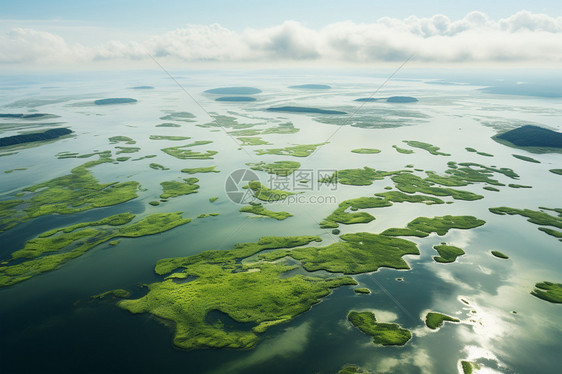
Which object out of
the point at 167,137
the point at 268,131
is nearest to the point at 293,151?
the point at 268,131

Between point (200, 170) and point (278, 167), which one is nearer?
point (200, 170)

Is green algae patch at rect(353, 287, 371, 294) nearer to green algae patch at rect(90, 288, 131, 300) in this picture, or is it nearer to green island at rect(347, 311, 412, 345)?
green island at rect(347, 311, 412, 345)

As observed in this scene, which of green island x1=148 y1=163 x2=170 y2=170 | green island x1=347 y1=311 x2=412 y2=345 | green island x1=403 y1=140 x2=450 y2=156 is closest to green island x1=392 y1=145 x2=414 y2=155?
green island x1=403 y1=140 x2=450 y2=156

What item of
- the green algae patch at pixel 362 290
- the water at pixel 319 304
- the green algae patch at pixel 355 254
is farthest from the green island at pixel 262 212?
the green algae patch at pixel 362 290

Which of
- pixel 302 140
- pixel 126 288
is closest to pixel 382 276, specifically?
pixel 126 288

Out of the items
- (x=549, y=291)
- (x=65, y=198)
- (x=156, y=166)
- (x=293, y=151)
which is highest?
(x=293, y=151)

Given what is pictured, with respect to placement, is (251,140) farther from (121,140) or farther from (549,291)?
Answer: (549,291)

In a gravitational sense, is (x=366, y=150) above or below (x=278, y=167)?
above
